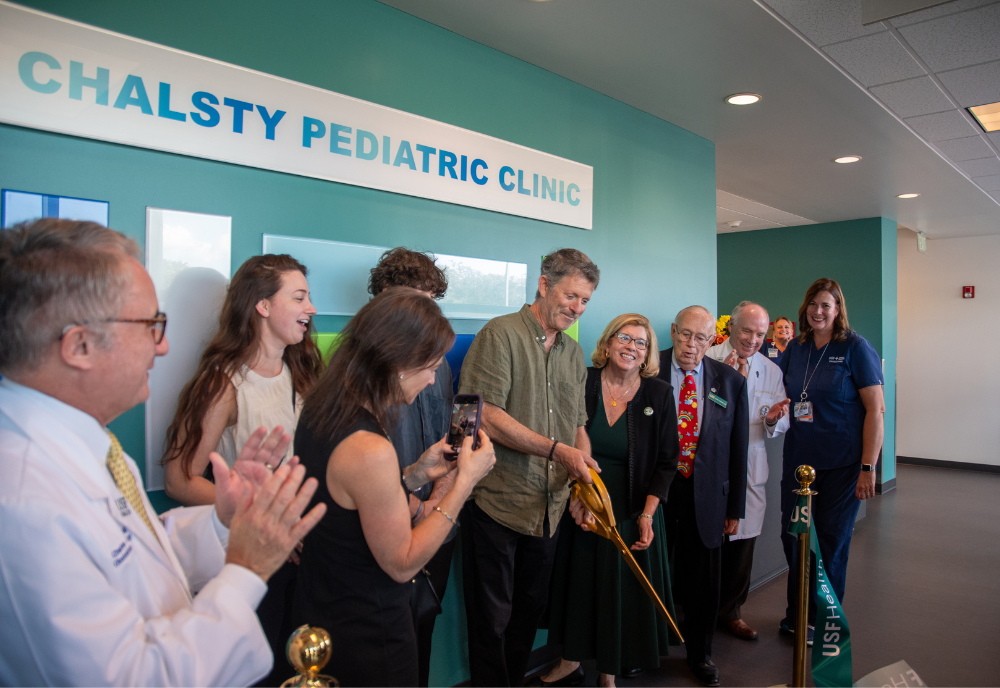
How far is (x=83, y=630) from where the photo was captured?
34.1 inches

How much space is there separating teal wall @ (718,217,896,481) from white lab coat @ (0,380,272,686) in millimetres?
8479

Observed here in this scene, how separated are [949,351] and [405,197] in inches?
385

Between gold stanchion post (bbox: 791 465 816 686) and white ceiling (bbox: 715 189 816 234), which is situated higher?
white ceiling (bbox: 715 189 816 234)

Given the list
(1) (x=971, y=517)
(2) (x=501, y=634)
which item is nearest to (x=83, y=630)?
(2) (x=501, y=634)

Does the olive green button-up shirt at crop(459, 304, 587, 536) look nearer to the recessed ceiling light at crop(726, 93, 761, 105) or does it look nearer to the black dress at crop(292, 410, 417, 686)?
the black dress at crop(292, 410, 417, 686)

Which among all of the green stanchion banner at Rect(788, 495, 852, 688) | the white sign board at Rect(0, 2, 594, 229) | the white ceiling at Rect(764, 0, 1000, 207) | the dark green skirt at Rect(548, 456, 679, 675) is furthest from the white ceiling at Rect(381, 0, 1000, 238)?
the green stanchion banner at Rect(788, 495, 852, 688)

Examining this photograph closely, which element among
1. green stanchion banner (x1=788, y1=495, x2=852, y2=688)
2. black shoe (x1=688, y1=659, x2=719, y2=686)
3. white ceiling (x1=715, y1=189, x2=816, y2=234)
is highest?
white ceiling (x1=715, y1=189, x2=816, y2=234)

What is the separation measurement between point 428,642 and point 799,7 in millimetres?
3253

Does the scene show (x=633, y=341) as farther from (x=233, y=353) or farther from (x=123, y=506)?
(x=123, y=506)

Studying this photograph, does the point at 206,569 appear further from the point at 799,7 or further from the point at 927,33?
the point at 927,33

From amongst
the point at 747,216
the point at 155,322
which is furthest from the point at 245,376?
the point at 747,216

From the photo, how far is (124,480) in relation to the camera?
1147mm

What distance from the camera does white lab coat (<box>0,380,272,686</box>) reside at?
870mm

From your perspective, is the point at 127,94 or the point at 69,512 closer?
the point at 69,512
